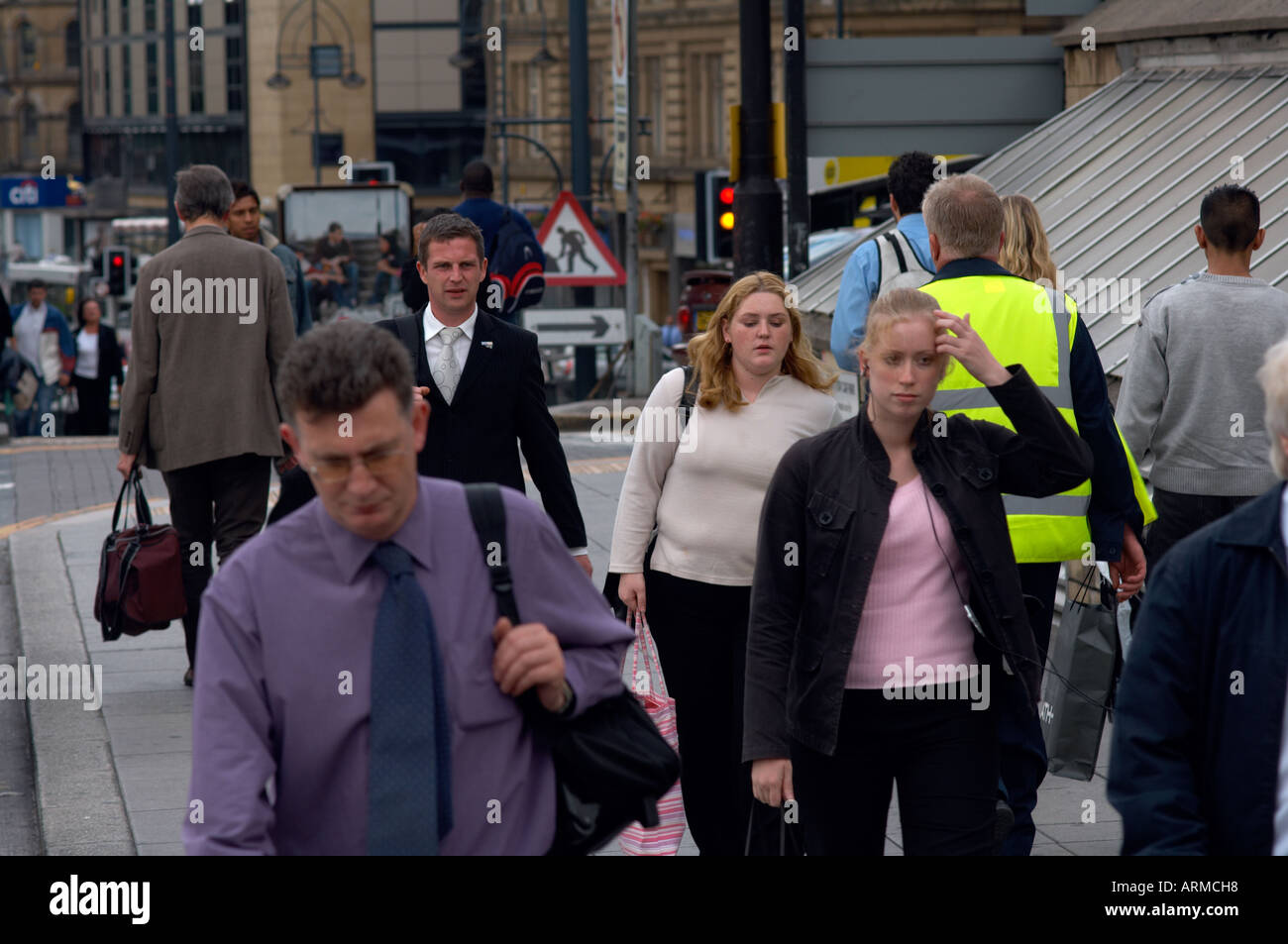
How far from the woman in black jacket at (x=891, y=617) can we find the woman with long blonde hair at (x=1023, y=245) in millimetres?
1376

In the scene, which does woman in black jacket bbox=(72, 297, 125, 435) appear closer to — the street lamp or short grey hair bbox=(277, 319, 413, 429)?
short grey hair bbox=(277, 319, 413, 429)

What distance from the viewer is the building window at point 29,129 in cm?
10500

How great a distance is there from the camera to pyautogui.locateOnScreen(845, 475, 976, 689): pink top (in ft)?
13.3

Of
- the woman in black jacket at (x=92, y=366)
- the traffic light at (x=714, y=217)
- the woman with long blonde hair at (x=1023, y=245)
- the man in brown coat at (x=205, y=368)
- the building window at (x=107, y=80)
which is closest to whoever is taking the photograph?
the woman with long blonde hair at (x=1023, y=245)

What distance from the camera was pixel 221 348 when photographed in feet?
24.5

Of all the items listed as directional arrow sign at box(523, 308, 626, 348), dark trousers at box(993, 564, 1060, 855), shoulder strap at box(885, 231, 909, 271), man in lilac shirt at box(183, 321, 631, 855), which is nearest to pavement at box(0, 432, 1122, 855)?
dark trousers at box(993, 564, 1060, 855)

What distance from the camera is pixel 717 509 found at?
516 cm

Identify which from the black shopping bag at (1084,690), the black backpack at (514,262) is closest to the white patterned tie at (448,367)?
the black shopping bag at (1084,690)

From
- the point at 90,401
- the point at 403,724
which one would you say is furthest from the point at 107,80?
the point at 403,724

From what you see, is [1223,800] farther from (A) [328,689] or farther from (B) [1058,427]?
(B) [1058,427]

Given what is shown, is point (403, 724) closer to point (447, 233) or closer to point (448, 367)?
point (448, 367)

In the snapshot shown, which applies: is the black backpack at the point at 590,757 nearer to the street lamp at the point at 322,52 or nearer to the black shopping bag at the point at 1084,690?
the black shopping bag at the point at 1084,690

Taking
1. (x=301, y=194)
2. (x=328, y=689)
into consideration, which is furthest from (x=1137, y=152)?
(x=301, y=194)
